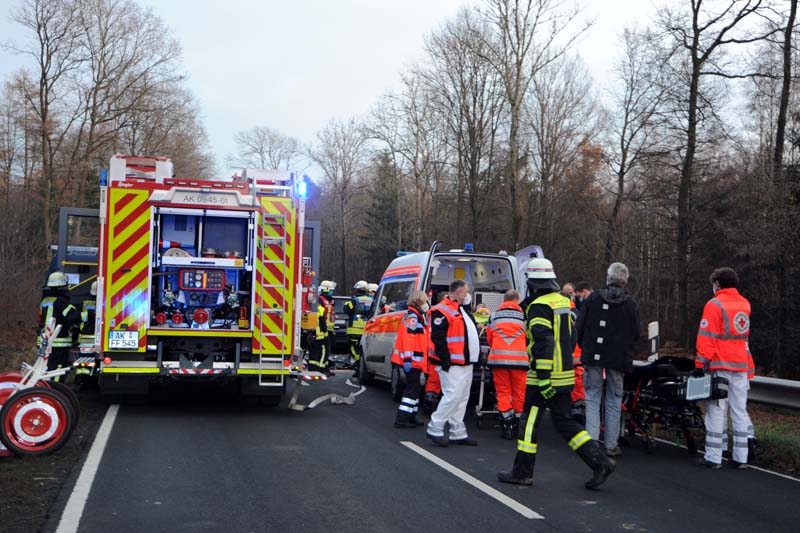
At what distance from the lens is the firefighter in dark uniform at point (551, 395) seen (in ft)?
23.0

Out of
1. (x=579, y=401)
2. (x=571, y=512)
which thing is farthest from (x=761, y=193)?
(x=571, y=512)

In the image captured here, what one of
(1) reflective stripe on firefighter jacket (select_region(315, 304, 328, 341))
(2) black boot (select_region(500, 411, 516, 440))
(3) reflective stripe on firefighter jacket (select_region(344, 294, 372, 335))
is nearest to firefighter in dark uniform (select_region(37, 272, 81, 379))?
(1) reflective stripe on firefighter jacket (select_region(315, 304, 328, 341))

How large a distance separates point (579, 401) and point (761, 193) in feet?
50.1

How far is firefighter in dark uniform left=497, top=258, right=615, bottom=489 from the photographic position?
700 centimetres

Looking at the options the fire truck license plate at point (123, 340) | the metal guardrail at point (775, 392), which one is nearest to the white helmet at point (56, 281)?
the fire truck license plate at point (123, 340)

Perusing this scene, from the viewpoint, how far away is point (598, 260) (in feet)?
124

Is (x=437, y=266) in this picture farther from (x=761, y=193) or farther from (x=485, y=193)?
(x=485, y=193)

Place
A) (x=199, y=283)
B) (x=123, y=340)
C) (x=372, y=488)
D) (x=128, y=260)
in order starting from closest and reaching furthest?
(x=372, y=488)
(x=123, y=340)
(x=128, y=260)
(x=199, y=283)

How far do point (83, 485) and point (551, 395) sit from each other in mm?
3973

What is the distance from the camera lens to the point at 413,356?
1035 centimetres

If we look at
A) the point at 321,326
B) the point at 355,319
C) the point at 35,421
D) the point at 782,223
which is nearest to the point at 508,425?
the point at 35,421

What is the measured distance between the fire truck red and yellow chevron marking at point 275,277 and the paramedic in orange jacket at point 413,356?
5.28 ft

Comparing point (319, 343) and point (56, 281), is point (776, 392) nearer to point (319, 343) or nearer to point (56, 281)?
point (319, 343)

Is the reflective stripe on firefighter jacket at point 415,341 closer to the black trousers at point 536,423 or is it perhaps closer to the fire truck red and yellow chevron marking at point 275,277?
the fire truck red and yellow chevron marking at point 275,277
